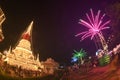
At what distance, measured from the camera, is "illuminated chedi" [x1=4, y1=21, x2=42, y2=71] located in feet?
195

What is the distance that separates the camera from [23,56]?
62.2 m

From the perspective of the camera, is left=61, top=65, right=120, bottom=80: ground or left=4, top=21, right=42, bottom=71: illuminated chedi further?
left=4, top=21, right=42, bottom=71: illuminated chedi

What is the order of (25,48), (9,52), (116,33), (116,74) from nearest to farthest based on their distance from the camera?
(116,74) → (9,52) → (25,48) → (116,33)

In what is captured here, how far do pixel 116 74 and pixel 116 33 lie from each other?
34.9 metres

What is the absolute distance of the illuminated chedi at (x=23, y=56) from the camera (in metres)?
59.6

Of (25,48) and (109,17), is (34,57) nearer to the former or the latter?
(25,48)

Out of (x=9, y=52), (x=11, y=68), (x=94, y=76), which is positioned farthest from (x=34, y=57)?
(x=94, y=76)

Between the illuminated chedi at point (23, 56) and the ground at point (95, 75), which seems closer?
the ground at point (95, 75)

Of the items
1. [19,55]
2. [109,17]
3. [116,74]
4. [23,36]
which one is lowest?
[116,74]

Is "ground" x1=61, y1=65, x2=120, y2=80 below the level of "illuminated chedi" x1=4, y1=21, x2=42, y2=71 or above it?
below

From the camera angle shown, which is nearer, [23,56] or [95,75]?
[95,75]

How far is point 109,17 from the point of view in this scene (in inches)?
3174

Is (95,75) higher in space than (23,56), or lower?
lower

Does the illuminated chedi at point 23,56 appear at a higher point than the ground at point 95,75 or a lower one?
higher
